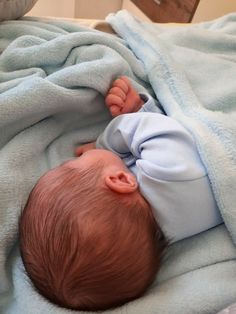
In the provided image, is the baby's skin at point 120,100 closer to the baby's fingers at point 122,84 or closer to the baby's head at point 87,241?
the baby's fingers at point 122,84

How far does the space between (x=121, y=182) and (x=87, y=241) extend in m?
0.11

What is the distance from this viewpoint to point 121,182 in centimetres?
64

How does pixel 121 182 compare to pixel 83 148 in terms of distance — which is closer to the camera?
pixel 121 182

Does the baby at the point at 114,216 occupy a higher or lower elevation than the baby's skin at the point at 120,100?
lower

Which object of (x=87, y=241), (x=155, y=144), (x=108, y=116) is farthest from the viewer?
(x=108, y=116)

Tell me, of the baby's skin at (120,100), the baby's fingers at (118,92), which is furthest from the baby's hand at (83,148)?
the baby's fingers at (118,92)

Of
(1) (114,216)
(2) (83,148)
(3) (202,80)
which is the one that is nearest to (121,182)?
(1) (114,216)

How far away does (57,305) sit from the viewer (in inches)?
24.0

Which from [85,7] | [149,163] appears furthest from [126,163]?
[85,7]

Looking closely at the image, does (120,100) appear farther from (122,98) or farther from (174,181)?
(174,181)

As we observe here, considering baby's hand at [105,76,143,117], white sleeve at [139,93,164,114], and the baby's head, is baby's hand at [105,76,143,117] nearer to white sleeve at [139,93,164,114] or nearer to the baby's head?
white sleeve at [139,93,164,114]

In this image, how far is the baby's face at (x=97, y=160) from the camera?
0.66 metres

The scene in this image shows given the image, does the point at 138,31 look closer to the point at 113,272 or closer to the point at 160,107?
the point at 160,107

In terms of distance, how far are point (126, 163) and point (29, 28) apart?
384 mm
